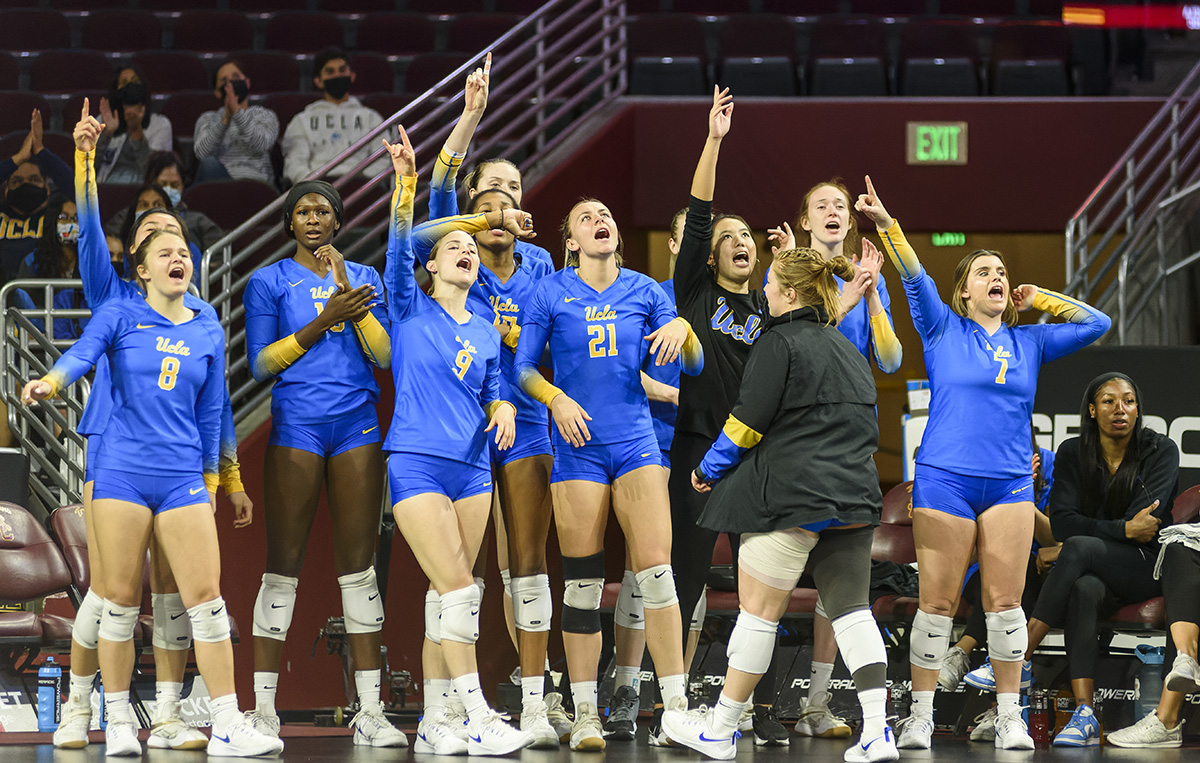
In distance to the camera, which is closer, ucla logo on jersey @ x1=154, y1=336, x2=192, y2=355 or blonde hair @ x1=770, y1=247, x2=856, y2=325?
blonde hair @ x1=770, y1=247, x2=856, y2=325

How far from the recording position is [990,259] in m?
5.27

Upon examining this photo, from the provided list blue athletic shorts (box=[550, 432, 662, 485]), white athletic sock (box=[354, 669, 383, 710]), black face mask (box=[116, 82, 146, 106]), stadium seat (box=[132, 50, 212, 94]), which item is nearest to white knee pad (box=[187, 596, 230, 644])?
white athletic sock (box=[354, 669, 383, 710])

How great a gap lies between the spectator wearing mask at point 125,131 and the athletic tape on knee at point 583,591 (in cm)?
474

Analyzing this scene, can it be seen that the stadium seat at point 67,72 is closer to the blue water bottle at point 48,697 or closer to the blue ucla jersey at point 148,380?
the blue water bottle at point 48,697

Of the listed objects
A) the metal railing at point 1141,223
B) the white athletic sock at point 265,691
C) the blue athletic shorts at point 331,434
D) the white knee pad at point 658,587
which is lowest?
the white athletic sock at point 265,691

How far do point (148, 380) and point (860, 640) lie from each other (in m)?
2.46

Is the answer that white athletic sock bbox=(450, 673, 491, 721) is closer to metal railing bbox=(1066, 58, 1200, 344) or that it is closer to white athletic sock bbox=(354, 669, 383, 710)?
white athletic sock bbox=(354, 669, 383, 710)

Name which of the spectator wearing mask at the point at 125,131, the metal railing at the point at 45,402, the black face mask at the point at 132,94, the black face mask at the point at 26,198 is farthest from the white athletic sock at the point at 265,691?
the black face mask at the point at 132,94

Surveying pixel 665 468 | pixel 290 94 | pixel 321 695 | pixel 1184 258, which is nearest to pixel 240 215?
pixel 290 94

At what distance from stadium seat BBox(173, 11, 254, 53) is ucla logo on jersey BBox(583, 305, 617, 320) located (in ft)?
23.0

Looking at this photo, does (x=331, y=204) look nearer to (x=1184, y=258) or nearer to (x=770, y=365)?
(x=770, y=365)

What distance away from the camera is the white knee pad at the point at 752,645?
4.48 meters

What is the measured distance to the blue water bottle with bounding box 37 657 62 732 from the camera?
543 cm

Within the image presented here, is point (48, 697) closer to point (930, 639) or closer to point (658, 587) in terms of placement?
point (658, 587)
